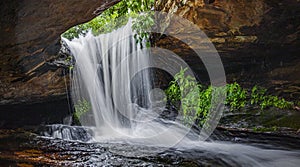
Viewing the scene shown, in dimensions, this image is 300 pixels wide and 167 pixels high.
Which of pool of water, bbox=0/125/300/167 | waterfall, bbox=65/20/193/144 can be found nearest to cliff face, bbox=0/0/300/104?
waterfall, bbox=65/20/193/144

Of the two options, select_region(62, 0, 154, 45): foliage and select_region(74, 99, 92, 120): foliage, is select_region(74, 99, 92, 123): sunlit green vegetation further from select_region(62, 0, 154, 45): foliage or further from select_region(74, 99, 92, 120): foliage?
select_region(62, 0, 154, 45): foliage

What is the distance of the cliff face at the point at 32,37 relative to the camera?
9.57 ft

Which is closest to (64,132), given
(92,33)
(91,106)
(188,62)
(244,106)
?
(91,106)

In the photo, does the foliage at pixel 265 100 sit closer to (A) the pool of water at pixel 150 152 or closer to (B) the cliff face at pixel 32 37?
(A) the pool of water at pixel 150 152

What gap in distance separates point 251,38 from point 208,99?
6.19 ft

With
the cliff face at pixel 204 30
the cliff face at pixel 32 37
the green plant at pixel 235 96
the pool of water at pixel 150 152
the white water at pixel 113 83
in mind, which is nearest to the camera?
the pool of water at pixel 150 152

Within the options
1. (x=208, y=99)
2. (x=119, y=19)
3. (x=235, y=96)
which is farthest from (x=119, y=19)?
(x=235, y=96)

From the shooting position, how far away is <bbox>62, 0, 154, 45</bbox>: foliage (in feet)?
16.2

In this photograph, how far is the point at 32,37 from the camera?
140 inches

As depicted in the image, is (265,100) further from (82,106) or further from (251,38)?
(82,106)

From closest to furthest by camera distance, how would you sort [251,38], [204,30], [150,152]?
[150,152] < [204,30] < [251,38]

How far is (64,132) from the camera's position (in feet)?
17.1

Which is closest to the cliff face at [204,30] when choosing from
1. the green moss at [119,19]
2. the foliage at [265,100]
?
the foliage at [265,100]

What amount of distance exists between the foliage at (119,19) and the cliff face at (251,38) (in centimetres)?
43
